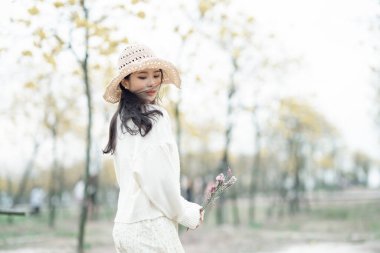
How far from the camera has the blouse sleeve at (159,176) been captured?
2.37 m

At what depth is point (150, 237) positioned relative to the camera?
2.38 m

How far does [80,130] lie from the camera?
970 inches

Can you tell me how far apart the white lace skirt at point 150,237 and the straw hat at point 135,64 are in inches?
28.6

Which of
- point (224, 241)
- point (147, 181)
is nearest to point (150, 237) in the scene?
point (147, 181)

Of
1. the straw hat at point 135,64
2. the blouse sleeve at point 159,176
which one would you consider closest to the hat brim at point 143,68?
the straw hat at point 135,64

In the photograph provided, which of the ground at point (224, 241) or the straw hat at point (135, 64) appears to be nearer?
the straw hat at point (135, 64)

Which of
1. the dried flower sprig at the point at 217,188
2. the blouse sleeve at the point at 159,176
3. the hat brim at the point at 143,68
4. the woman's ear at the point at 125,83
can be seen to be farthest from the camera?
the dried flower sprig at the point at 217,188

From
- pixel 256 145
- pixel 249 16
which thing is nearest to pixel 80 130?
pixel 256 145

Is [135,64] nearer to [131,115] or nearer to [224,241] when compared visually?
[131,115]

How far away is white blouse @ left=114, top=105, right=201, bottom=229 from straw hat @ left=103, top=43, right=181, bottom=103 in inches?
12.1

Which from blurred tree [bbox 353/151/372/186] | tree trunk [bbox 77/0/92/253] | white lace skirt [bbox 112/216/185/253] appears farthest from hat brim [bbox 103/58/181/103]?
blurred tree [bbox 353/151/372/186]

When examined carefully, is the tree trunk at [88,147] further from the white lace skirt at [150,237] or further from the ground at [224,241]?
the white lace skirt at [150,237]

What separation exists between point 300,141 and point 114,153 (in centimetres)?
2360

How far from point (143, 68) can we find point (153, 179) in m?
0.59
